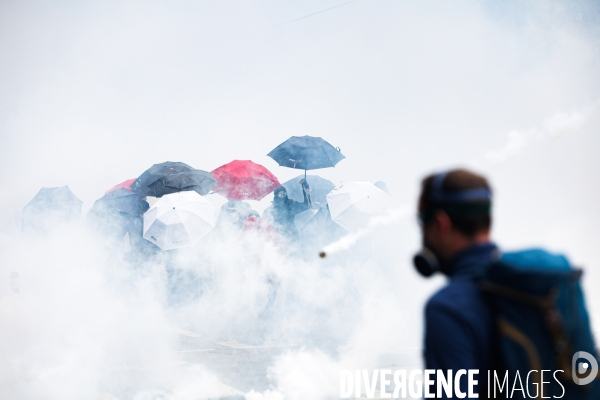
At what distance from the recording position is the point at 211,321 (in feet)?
29.9

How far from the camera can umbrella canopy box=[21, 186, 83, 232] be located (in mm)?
10539

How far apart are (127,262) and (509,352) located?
8785mm

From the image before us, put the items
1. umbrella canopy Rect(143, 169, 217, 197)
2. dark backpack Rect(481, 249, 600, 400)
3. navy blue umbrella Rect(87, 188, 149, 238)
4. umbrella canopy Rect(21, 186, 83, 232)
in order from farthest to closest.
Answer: umbrella canopy Rect(21, 186, 83, 232)
umbrella canopy Rect(143, 169, 217, 197)
navy blue umbrella Rect(87, 188, 149, 238)
dark backpack Rect(481, 249, 600, 400)

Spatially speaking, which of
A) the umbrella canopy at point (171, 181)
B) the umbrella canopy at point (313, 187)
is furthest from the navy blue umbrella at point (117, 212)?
the umbrella canopy at point (313, 187)

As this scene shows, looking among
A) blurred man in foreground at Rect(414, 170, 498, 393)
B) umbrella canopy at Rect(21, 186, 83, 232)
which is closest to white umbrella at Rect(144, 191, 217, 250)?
umbrella canopy at Rect(21, 186, 83, 232)

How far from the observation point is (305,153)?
10828 millimetres

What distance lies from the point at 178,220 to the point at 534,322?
8.12m

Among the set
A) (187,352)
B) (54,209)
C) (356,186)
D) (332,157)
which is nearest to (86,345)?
(187,352)

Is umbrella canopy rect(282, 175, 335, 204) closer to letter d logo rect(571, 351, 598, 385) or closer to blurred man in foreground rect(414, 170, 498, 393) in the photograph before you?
blurred man in foreground rect(414, 170, 498, 393)

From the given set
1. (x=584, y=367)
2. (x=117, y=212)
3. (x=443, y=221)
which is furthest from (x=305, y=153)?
(x=584, y=367)

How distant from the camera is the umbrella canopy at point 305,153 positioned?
35.3 ft

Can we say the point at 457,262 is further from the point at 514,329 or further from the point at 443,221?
the point at 514,329

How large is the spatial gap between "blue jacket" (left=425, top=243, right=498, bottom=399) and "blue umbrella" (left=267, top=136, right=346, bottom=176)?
30.6ft

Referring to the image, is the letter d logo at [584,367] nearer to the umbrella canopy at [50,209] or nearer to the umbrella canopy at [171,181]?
the umbrella canopy at [171,181]
